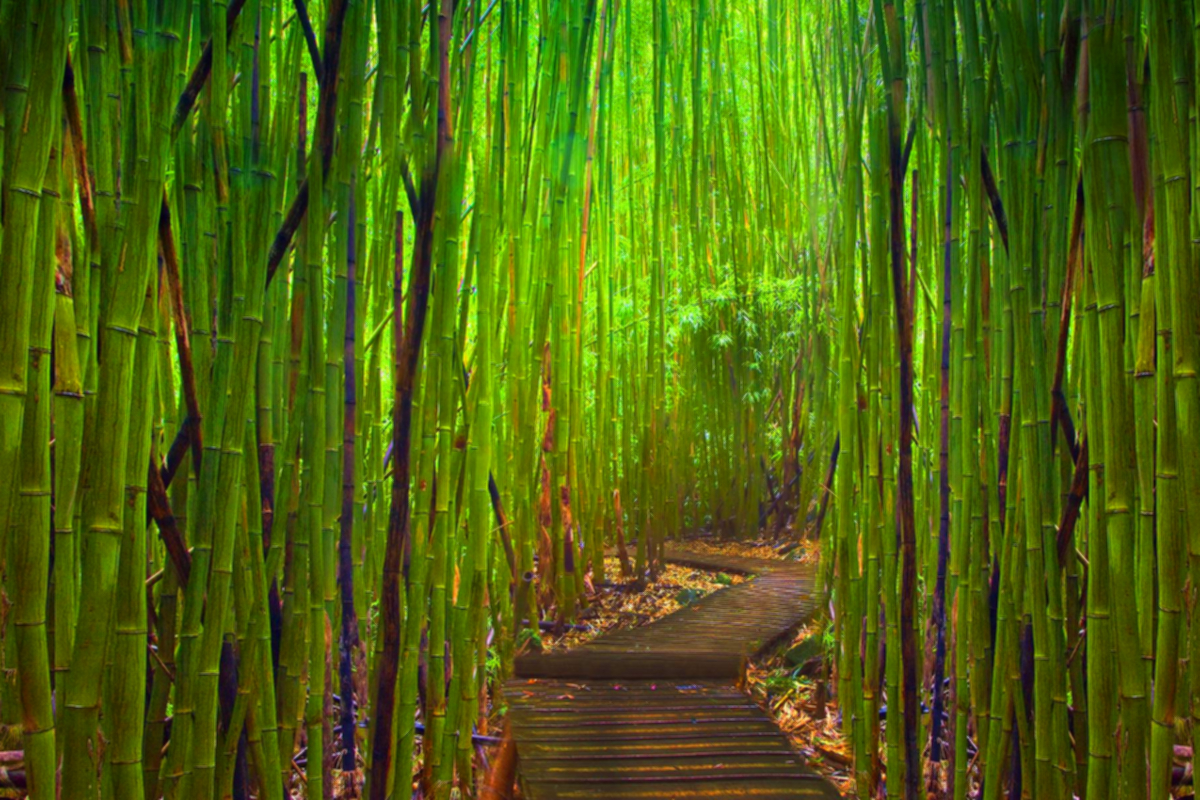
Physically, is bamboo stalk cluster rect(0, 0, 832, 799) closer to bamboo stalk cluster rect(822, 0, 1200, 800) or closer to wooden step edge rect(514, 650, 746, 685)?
wooden step edge rect(514, 650, 746, 685)

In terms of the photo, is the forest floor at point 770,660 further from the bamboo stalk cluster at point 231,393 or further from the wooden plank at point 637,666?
the bamboo stalk cluster at point 231,393

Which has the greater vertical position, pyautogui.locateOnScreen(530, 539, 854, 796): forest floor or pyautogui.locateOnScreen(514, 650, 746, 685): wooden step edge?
pyautogui.locateOnScreen(514, 650, 746, 685): wooden step edge

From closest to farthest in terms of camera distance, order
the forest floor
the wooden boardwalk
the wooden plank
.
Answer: the wooden boardwalk < the forest floor < the wooden plank

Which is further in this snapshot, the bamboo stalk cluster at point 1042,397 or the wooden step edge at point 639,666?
the wooden step edge at point 639,666

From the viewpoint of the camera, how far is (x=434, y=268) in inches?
43.6

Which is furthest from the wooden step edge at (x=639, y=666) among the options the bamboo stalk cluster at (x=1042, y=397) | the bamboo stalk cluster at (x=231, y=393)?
the bamboo stalk cluster at (x=1042, y=397)

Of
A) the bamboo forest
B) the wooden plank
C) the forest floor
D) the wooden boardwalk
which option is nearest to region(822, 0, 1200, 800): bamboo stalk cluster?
the bamboo forest

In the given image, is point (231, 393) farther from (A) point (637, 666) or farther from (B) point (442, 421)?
(A) point (637, 666)

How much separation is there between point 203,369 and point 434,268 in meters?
0.32

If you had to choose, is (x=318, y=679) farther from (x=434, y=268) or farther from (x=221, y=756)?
(x=434, y=268)

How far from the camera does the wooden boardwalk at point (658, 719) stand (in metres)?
1.28

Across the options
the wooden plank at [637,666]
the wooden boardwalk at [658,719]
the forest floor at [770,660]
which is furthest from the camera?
the wooden plank at [637,666]

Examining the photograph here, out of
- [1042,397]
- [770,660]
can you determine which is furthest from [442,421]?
[770,660]

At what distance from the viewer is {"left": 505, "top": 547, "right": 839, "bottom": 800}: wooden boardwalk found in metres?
1.28
